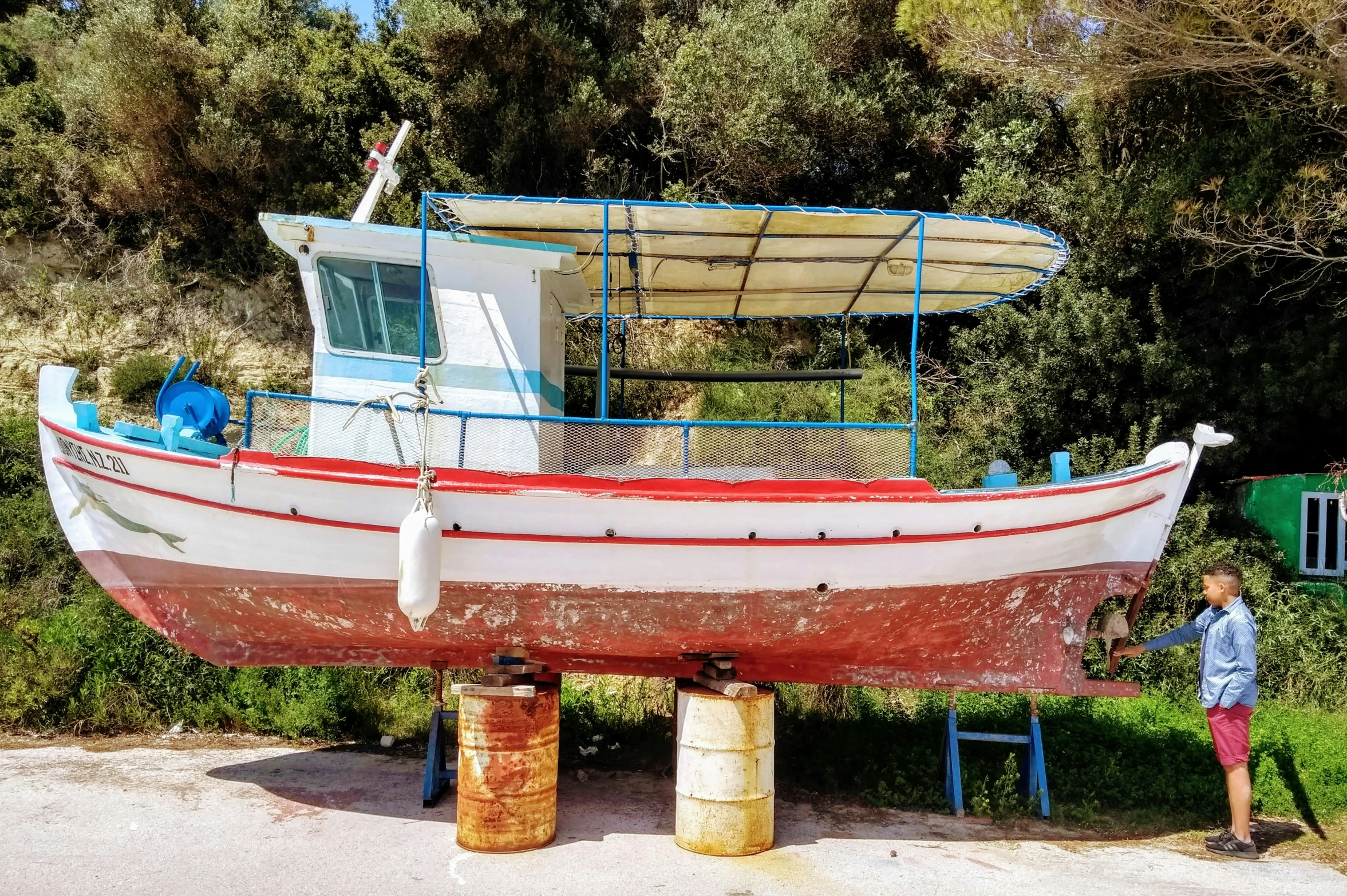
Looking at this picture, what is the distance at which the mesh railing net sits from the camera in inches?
215

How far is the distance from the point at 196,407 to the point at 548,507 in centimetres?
240

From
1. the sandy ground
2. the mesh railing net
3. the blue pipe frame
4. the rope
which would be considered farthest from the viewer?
the mesh railing net

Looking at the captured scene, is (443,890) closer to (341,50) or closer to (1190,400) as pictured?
Result: (1190,400)

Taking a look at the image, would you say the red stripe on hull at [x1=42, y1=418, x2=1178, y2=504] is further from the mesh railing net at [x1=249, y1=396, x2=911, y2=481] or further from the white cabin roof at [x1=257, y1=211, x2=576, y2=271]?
the white cabin roof at [x1=257, y1=211, x2=576, y2=271]

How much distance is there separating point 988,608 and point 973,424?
5.98 m

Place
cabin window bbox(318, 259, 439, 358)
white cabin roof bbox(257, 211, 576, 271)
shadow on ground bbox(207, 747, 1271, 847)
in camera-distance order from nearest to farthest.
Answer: shadow on ground bbox(207, 747, 1271, 847) → white cabin roof bbox(257, 211, 576, 271) → cabin window bbox(318, 259, 439, 358)

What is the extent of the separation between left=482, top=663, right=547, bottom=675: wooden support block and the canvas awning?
273 cm

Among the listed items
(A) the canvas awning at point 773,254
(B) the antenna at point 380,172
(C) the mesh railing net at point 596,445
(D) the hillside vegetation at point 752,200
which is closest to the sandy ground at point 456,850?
(D) the hillside vegetation at point 752,200

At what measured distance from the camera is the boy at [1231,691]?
5289 mm

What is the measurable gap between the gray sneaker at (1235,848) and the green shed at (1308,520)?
5293 millimetres

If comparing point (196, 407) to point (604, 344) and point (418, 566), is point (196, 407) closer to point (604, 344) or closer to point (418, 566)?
point (418, 566)

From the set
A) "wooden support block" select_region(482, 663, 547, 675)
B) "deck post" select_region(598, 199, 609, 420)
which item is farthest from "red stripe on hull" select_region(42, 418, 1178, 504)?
"wooden support block" select_region(482, 663, 547, 675)

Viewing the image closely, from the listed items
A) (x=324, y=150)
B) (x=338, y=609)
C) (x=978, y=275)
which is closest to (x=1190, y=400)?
(x=978, y=275)

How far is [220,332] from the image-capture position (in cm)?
1273
